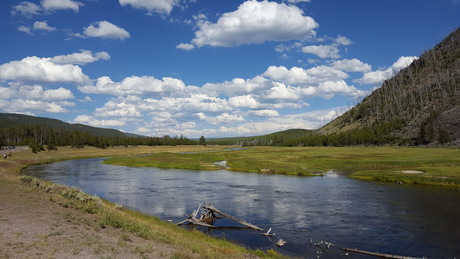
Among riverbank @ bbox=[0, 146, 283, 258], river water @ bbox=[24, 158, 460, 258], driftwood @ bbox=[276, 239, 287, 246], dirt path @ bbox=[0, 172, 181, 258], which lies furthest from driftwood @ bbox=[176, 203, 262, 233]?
dirt path @ bbox=[0, 172, 181, 258]

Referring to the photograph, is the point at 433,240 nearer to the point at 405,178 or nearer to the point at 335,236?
the point at 335,236

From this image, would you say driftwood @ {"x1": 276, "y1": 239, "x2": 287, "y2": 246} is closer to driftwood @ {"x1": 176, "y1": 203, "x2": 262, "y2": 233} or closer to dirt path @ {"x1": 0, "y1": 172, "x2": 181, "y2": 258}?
driftwood @ {"x1": 176, "y1": 203, "x2": 262, "y2": 233}

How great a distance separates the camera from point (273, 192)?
46.2m

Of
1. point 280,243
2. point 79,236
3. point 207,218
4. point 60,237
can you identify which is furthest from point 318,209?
point 60,237

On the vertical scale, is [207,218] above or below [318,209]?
below

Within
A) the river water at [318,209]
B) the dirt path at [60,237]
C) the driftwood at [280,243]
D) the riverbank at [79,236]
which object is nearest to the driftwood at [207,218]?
the river water at [318,209]

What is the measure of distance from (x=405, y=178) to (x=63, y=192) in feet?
175

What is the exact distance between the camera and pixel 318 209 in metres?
35.3

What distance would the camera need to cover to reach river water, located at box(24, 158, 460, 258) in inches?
953

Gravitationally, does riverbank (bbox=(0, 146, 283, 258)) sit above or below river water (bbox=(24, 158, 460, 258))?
above

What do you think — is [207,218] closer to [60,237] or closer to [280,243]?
[280,243]

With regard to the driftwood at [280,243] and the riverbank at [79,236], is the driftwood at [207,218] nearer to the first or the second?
the riverbank at [79,236]

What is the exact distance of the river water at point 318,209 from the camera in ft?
79.5

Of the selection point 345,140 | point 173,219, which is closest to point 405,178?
point 173,219
